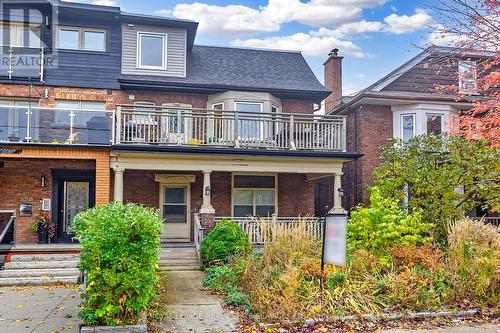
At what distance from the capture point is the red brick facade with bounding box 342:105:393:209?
16109 mm

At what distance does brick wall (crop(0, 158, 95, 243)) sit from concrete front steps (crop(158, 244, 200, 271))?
15.1ft

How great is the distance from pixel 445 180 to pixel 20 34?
14923mm

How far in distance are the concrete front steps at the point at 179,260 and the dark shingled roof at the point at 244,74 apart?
5997mm

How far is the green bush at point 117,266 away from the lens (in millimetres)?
5828

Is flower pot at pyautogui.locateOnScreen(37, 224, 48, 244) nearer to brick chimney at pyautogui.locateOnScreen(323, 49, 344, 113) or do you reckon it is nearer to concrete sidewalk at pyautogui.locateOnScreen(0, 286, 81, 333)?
concrete sidewalk at pyautogui.locateOnScreen(0, 286, 81, 333)

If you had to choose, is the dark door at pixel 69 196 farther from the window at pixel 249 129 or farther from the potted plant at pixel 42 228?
the window at pixel 249 129

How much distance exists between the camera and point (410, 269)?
823 cm

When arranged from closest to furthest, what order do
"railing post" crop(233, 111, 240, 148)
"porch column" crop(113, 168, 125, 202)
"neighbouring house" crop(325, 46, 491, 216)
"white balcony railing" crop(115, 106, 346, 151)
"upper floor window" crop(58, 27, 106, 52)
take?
"porch column" crop(113, 168, 125, 202) < "white balcony railing" crop(115, 106, 346, 151) < "railing post" crop(233, 111, 240, 148) < "upper floor window" crop(58, 27, 106, 52) < "neighbouring house" crop(325, 46, 491, 216)

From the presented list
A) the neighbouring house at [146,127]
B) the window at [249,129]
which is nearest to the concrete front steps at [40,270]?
the neighbouring house at [146,127]

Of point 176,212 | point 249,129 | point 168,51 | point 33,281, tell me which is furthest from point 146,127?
point 33,281

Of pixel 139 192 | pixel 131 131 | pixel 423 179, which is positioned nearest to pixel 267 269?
pixel 423 179

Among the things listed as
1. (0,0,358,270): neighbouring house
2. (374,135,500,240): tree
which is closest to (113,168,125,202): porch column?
(0,0,358,270): neighbouring house

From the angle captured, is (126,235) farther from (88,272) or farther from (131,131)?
(131,131)

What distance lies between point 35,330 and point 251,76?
12.3 m
